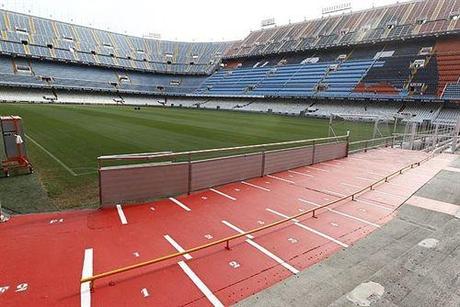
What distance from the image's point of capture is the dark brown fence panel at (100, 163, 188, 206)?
24.7 feet

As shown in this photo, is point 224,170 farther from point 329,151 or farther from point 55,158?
point 55,158

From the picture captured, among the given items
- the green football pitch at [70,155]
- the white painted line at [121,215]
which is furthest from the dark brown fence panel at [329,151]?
the white painted line at [121,215]

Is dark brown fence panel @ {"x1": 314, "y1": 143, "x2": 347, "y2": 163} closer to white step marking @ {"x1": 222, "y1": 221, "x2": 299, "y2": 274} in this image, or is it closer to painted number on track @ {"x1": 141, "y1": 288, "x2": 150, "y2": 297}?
white step marking @ {"x1": 222, "y1": 221, "x2": 299, "y2": 274}

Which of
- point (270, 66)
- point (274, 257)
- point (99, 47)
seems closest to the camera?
point (274, 257)

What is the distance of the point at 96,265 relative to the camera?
509cm

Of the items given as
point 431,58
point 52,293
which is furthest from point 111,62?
point 52,293

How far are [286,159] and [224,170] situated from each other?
3.52 meters

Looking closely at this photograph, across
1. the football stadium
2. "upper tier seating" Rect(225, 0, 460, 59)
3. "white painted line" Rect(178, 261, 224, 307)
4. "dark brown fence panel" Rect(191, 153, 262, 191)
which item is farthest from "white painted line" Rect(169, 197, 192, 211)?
"upper tier seating" Rect(225, 0, 460, 59)

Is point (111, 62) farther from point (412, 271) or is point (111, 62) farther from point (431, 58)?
point (412, 271)

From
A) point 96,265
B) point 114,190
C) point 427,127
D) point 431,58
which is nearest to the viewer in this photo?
point 96,265

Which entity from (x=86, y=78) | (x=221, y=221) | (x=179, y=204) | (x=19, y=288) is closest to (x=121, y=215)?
(x=179, y=204)

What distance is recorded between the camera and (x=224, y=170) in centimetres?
998

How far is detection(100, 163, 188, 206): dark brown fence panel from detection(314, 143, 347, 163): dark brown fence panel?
7697 mm

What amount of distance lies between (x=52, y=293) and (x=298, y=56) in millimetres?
68830
